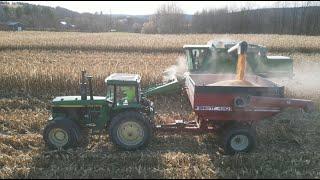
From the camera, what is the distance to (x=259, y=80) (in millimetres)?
9234

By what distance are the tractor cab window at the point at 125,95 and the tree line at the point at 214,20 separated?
40.4 m

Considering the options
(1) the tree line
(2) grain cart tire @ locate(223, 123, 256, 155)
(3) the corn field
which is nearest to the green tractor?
(3) the corn field

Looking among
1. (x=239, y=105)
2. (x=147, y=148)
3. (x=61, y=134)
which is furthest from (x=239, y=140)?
(x=61, y=134)

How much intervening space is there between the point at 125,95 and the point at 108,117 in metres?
0.56

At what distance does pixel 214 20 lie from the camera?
57.8 meters

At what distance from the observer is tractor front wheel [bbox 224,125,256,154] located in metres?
7.70

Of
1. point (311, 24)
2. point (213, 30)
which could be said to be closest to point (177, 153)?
point (311, 24)

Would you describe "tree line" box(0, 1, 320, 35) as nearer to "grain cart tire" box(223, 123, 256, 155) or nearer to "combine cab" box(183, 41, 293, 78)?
"combine cab" box(183, 41, 293, 78)

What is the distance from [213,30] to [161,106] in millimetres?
46480

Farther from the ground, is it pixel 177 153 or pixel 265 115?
pixel 265 115

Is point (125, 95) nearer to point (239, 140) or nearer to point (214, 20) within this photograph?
point (239, 140)

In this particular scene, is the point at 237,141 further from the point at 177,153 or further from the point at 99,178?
the point at 99,178

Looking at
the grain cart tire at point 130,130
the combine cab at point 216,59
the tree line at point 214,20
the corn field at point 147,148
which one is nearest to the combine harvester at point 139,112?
the grain cart tire at point 130,130

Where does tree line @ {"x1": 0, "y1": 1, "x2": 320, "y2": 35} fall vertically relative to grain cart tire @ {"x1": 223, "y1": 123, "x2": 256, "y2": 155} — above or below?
above
